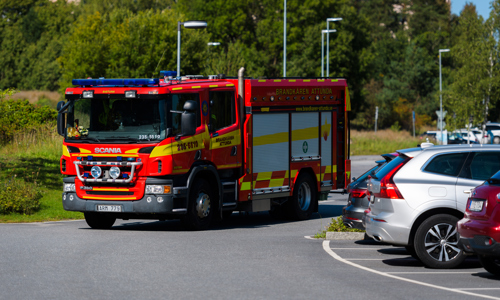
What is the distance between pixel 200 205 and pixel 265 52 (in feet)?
201

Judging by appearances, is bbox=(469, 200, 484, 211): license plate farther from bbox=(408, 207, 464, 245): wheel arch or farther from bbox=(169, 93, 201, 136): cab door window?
bbox=(169, 93, 201, 136): cab door window

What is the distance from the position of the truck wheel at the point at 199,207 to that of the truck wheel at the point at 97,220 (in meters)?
1.84

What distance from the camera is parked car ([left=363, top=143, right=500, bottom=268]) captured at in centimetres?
1050

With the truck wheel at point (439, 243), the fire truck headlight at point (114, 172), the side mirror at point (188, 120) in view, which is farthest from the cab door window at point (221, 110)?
the truck wheel at point (439, 243)

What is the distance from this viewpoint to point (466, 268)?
1072 centimetres

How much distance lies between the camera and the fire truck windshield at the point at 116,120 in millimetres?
14414

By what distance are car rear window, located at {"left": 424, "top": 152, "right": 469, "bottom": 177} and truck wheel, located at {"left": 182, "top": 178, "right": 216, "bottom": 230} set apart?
545 cm

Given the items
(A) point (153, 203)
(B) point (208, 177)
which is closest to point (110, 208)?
(A) point (153, 203)

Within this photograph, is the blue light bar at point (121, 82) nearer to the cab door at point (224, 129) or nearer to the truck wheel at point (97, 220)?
the cab door at point (224, 129)

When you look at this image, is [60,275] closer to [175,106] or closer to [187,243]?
[187,243]

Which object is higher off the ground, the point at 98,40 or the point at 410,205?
the point at 98,40

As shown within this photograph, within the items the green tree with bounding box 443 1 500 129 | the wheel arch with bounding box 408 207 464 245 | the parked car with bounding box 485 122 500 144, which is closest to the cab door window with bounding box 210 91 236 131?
the wheel arch with bounding box 408 207 464 245

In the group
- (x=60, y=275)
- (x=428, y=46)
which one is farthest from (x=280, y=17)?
(x=60, y=275)

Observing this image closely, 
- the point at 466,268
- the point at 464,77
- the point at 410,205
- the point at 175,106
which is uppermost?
the point at 464,77
